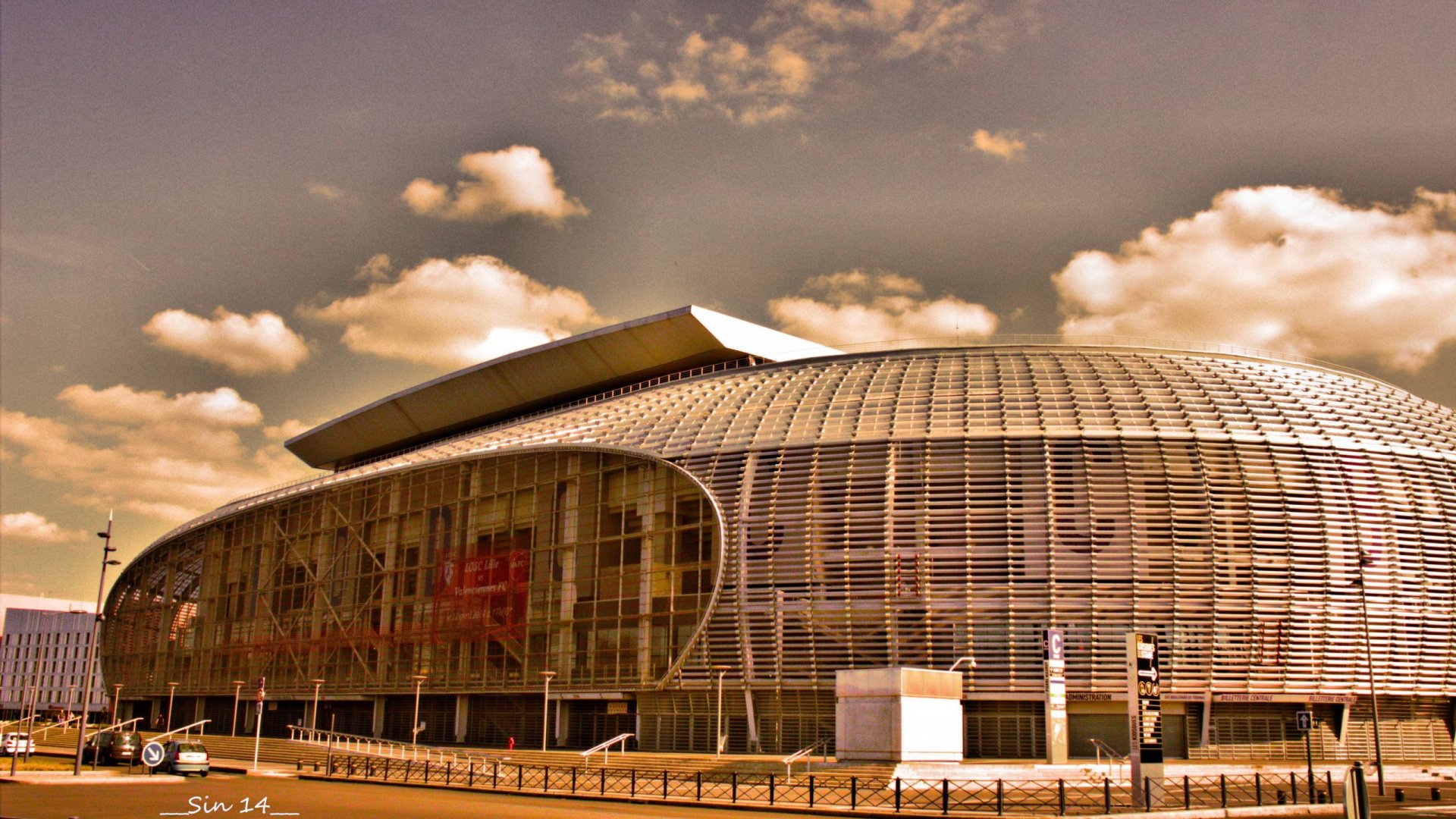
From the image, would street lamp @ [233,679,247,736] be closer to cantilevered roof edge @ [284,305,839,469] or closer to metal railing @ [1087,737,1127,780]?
cantilevered roof edge @ [284,305,839,469]

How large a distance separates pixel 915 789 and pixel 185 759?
94.7 feet

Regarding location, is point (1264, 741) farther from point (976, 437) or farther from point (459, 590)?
point (459, 590)

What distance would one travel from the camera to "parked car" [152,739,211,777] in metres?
48.5

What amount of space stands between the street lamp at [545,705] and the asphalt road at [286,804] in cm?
1676

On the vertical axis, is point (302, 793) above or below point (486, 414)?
below

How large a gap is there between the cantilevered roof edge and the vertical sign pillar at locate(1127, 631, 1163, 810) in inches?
1563

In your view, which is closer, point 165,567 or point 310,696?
point 310,696

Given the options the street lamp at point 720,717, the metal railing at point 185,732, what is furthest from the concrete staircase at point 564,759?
the street lamp at point 720,717

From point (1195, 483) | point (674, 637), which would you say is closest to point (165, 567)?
point (674, 637)

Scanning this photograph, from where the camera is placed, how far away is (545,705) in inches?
2459

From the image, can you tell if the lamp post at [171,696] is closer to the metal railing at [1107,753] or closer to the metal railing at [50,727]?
the metal railing at [50,727]

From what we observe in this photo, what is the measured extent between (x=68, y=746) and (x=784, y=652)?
48.1 m

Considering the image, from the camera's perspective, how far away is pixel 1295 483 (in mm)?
55719

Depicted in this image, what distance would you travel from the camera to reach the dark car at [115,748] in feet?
176
